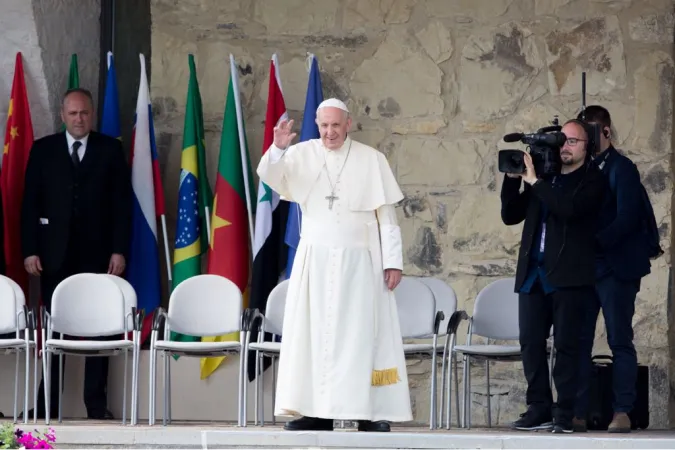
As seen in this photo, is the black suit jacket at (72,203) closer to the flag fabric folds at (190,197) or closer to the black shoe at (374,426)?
the flag fabric folds at (190,197)

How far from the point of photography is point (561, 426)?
6.91 meters

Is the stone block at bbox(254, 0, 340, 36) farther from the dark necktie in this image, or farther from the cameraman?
the cameraman

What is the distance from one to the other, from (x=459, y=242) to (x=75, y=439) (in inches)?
137

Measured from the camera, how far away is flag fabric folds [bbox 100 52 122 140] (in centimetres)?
907

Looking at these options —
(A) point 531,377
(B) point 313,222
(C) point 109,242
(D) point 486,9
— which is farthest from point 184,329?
(D) point 486,9

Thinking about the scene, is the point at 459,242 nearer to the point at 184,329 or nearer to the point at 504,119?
the point at 504,119

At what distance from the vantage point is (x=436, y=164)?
9000 mm

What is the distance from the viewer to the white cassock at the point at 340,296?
22.0ft

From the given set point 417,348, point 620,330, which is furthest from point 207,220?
point 620,330

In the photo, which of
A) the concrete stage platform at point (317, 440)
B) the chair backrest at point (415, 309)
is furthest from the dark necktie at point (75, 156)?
the concrete stage platform at point (317, 440)

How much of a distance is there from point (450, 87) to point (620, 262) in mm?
2085

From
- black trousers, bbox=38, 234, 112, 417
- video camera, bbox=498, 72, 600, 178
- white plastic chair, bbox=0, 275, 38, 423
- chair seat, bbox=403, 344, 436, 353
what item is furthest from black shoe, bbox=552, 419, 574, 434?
black trousers, bbox=38, 234, 112, 417

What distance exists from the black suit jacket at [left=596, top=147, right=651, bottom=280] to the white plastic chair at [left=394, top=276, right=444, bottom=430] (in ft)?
3.36

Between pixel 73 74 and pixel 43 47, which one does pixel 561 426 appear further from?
pixel 43 47
